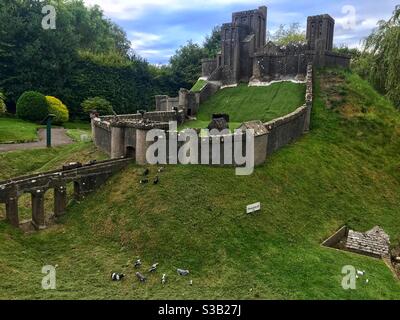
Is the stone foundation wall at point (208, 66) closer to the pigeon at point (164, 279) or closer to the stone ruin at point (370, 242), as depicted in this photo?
the stone ruin at point (370, 242)

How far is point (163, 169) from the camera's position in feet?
70.9

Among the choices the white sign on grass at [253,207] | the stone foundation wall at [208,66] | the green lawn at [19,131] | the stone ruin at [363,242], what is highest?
the stone foundation wall at [208,66]

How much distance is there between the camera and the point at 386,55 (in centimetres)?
3011

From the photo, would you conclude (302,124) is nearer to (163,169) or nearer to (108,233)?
(163,169)

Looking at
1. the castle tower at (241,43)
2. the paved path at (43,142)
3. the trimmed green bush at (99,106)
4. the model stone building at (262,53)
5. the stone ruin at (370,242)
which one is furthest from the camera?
the trimmed green bush at (99,106)

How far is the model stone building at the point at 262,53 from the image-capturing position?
3606cm

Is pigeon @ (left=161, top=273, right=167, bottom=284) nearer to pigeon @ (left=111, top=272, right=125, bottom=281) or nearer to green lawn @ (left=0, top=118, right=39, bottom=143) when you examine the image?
pigeon @ (left=111, top=272, right=125, bottom=281)

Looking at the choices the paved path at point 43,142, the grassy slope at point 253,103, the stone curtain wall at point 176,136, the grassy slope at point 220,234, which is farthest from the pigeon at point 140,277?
the paved path at point 43,142

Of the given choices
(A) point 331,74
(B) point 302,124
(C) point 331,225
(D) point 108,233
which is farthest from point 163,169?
(A) point 331,74

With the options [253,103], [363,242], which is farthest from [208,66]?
[363,242]

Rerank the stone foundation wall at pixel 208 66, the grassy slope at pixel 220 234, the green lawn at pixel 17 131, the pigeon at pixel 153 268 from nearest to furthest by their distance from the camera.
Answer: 1. the grassy slope at pixel 220 234
2. the pigeon at pixel 153 268
3. the green lawn at pixel 17 131
4. the stone foundation wall at pixel 208 66

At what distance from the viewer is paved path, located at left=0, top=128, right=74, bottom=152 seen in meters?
31.2

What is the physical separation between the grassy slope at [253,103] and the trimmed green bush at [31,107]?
16.2 metres

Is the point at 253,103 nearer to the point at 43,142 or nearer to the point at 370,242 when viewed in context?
the point at 43,142
